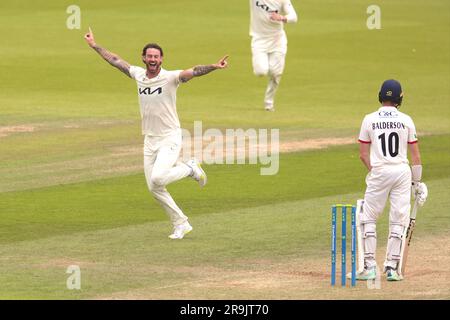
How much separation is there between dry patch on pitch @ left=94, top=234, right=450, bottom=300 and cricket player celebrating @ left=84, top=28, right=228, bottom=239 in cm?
180

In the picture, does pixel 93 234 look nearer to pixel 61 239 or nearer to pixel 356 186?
pixel 61 239

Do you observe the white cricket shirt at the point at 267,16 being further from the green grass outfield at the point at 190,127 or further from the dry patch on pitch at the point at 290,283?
the dry patch on pitch at the point at 290,283

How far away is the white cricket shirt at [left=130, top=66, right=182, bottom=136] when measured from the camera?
17.0m

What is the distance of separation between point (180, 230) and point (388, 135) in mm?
3524

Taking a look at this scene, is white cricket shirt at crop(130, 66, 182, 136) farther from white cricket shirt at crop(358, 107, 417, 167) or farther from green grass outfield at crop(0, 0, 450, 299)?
white cricket shirt at crop(358, 107, 417, 167)

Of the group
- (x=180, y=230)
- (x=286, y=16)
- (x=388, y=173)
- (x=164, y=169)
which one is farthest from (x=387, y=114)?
(x=286, y=16)

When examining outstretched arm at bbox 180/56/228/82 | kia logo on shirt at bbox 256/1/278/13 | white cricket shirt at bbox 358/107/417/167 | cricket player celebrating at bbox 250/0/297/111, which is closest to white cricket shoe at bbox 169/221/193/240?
outstretched arm at bbox 180/56/228/82

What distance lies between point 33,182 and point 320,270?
7.31 m

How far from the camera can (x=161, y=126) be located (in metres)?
17.0

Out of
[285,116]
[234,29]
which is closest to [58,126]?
[285,116]

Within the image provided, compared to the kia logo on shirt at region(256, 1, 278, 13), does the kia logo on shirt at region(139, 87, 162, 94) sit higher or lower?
lower

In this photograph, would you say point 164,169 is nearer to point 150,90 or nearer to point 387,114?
point 150,90

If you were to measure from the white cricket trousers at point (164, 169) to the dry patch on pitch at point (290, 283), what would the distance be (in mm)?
1762

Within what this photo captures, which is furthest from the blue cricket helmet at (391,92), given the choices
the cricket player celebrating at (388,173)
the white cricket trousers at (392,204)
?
the white cricket trousers at (392,204)
